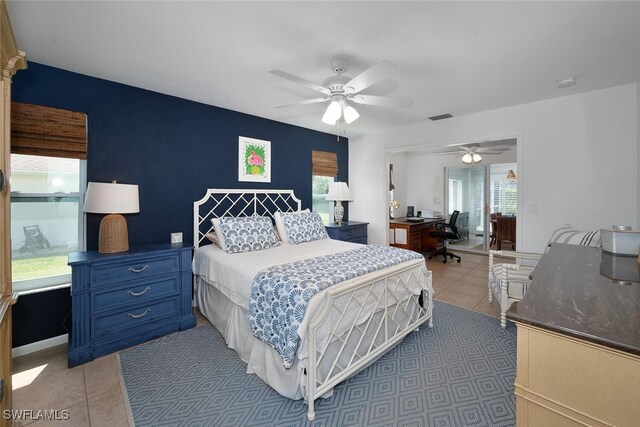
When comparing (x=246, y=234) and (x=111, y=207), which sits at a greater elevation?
(x=111, y=207)

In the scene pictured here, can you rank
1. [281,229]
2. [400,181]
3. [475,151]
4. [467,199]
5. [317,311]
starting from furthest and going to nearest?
[467,199] → [400,181] → [475,151] → [281,229] → [317,311]

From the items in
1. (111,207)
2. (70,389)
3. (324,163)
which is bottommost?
(70,389)

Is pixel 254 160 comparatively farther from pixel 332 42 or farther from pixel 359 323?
pixel 359 323

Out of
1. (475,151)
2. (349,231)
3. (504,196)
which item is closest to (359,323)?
(349,231)

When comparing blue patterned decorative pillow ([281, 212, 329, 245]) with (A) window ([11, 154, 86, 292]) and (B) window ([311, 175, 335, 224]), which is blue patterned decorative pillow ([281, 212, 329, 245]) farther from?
(A) window ([11, 154, 86, 292])

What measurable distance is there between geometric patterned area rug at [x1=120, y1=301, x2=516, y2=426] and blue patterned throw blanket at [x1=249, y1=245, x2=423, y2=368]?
1.32ft

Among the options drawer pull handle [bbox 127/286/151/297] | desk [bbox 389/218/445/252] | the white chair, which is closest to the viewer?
drawer pull handle [bbox 127/286/151/297]

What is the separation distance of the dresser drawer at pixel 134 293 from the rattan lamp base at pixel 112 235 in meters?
0.38

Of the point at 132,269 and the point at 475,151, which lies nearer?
the point at 132,269

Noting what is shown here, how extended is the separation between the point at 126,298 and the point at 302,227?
2.03m

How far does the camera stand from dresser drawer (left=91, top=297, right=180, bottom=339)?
2.36 meters

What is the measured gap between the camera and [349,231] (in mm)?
4699

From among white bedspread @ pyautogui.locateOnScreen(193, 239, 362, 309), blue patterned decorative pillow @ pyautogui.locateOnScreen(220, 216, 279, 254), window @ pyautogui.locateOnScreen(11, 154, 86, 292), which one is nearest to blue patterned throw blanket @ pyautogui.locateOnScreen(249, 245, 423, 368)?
white bedspread @ pyautogui.locateOnScreen(193, 239, 362, 309)

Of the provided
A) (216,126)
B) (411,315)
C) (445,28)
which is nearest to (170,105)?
(216,126)
